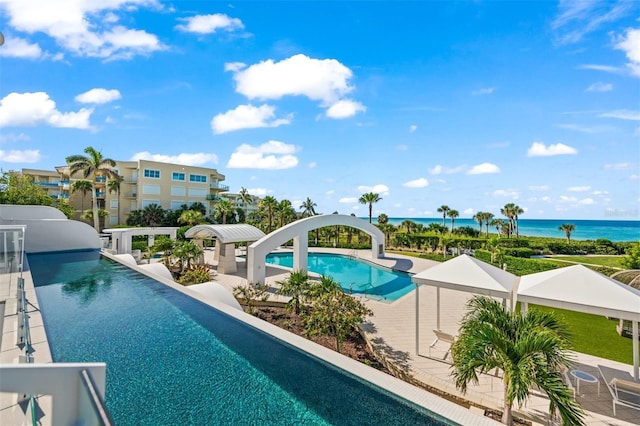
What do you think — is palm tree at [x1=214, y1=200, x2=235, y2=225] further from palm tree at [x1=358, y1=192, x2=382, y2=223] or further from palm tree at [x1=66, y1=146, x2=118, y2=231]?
palm tree at [x1=358, y1=192, x2=382, y2=223]

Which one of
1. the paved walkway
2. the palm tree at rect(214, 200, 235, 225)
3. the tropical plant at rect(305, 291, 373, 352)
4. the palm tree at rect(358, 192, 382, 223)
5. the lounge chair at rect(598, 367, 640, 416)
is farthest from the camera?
the palm tree at rect(214, 200, 235, 225)

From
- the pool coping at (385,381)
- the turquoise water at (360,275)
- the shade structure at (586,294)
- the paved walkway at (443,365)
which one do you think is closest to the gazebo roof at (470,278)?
the shade structure at (586,294)

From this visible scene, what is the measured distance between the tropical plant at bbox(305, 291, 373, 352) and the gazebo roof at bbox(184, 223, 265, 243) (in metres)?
11.7

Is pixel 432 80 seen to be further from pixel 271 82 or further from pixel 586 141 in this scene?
pixel 586 141

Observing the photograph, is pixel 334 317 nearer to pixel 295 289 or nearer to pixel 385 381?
pixel 295 289

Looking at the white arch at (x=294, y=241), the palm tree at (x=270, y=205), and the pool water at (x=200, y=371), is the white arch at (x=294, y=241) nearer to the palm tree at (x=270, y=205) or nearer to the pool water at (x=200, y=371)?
the pool water at (x=200, y=371)

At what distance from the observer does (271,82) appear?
1452cm

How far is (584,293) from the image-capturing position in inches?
301

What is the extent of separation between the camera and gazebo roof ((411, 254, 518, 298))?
28.3 ft

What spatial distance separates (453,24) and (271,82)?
8072 mm

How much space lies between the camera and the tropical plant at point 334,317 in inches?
375

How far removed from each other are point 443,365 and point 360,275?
16.1 meters

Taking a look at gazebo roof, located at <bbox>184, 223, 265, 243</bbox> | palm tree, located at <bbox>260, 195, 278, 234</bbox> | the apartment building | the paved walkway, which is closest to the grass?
the paved walkway

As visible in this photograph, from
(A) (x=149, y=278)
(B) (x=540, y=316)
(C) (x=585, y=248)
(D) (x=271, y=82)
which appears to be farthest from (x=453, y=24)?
(C) (x=585, y=248)
